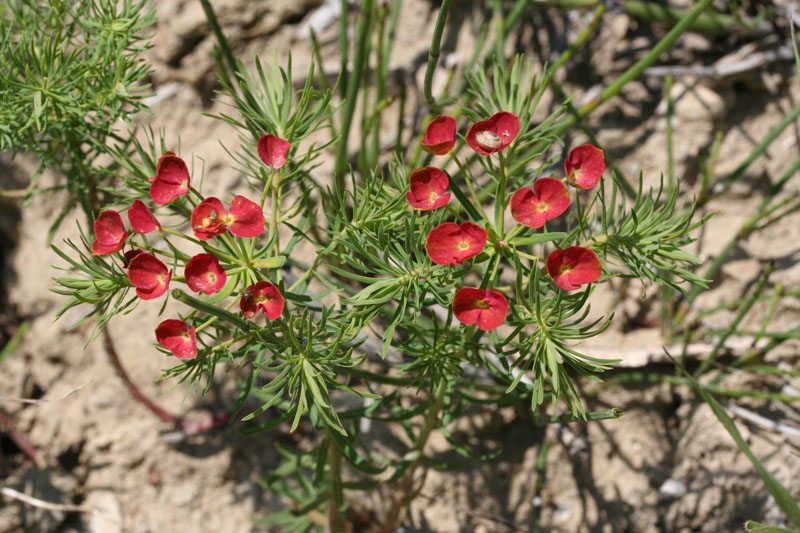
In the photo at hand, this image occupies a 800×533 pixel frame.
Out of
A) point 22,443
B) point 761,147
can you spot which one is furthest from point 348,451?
point 761,147

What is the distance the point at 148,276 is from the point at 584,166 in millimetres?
776

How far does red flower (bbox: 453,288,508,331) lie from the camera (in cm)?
107

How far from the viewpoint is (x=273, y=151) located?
4.01 feet

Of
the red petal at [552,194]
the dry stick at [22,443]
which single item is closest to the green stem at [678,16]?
the red petal at [552,194]

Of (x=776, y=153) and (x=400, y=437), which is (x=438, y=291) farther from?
(x=776, y=153)

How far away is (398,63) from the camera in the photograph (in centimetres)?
243

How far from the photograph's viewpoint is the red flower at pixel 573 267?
107cm

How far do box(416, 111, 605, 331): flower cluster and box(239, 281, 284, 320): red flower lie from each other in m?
0.26

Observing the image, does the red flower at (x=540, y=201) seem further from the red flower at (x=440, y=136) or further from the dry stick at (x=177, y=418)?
the dry stick at (x=177, y=418)

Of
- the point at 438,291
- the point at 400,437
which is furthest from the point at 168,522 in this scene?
the point at 438,291

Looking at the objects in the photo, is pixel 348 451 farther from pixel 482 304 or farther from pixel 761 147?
pixel 761 147

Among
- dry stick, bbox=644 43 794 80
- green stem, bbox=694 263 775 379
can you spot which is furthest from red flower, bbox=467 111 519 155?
dry stick, bbox=644 43 794 80

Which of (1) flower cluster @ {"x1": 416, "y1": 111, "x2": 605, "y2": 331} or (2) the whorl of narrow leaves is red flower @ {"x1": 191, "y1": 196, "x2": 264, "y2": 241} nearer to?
(2) the whorl of narrow leaves

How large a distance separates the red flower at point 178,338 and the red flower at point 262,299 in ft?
0.33
